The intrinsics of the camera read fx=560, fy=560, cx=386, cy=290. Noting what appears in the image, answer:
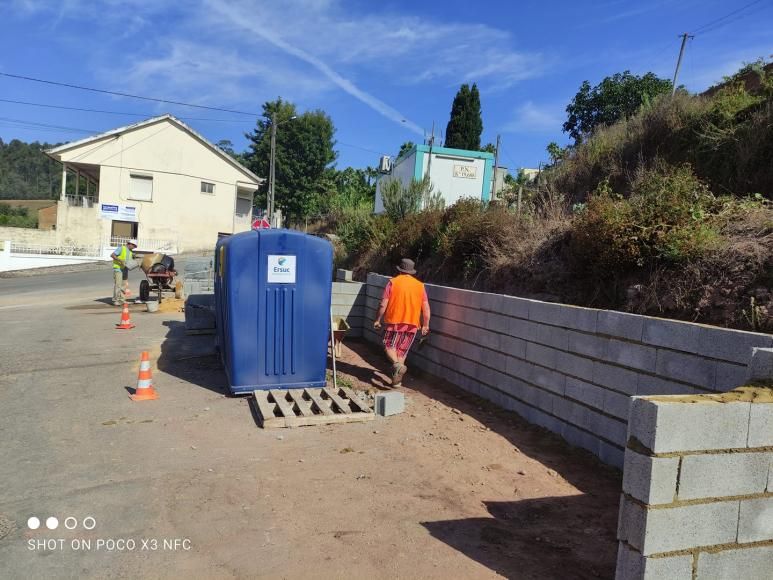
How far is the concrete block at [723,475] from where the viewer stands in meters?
2.45

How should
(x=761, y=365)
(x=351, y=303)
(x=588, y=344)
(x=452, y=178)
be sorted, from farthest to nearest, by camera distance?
(x=452, y=178) < (x=351, y=303) < (x=588, y=344) < (x=761, y=365)

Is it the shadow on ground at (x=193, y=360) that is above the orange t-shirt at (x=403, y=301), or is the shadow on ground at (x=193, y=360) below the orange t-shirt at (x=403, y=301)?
below

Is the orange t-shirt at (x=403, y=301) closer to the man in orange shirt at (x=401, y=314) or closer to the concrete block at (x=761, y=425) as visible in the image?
the man in orange shirt at (x=401, y=314)

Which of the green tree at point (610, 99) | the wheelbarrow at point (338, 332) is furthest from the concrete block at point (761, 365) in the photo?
the green tree at point (610, 99)

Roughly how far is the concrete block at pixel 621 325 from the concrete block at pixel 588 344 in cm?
8

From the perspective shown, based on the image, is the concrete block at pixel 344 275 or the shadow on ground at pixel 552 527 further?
the concrete block at pixel 344 275

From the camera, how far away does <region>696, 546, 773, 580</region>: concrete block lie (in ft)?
8.25

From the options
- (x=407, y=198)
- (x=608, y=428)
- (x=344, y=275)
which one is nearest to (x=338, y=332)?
(x=608, y=428)

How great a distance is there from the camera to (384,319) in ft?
23.3

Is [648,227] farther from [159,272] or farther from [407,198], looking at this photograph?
[159,272]

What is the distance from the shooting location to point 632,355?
4.30 m

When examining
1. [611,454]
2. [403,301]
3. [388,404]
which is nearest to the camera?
[611,454]

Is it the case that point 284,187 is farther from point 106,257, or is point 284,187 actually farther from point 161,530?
point 161,530

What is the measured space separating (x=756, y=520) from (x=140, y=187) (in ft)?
130
